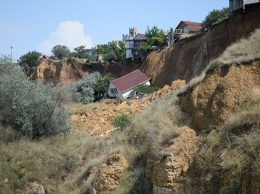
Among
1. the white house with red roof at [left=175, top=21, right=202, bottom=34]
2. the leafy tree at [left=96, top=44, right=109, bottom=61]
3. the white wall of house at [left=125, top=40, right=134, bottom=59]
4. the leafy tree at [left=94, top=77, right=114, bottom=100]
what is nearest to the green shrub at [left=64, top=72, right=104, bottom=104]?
the leafy tree at [left=94, top=77, right=114, bottom=100]

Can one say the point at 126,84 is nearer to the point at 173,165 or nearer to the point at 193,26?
the point at 193,26

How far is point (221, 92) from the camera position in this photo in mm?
10531

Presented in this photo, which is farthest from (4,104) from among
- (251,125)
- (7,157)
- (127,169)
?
(251,125)

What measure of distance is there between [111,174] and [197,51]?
2488 cm

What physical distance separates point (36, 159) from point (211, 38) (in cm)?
1913

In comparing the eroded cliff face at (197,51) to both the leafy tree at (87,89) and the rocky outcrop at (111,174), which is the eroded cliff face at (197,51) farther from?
the rocky outcrop at (111,174)

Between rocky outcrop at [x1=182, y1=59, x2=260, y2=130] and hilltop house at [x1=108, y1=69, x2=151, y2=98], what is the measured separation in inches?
1175

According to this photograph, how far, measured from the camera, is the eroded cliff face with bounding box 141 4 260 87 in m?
26.2

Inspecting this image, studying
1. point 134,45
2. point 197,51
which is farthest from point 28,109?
point 134,45

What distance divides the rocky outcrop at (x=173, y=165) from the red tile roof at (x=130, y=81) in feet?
103

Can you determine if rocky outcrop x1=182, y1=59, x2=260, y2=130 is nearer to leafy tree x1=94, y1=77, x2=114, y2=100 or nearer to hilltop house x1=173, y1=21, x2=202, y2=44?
leafy tree x1=94, y1=77, x2=114, y2=100

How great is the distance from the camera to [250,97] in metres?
9.88

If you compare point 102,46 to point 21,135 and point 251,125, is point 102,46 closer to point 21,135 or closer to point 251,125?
point 21,135

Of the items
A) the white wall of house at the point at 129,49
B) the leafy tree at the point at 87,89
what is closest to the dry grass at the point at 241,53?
the leafy tree at the point at 87,89
